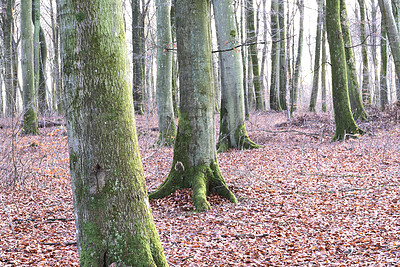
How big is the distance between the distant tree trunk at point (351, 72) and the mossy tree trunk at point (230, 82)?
13.3 ft

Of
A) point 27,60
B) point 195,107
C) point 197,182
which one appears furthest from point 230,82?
point 27,60

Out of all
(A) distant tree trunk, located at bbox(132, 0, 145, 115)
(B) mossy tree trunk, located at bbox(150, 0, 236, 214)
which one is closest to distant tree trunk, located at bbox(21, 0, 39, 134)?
(A) distant tree trunk, located at bbox(132, 0, 145, 115)

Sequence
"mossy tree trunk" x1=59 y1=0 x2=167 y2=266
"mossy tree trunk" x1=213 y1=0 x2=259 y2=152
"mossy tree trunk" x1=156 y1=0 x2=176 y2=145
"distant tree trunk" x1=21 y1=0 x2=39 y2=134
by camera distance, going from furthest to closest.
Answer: "distant tree trunk" x1=21 y1=0 x2=39 y2=134 < "mossy tree trunk" x1=156 y1=0 x2=176 y2=145 < "mossy tree trunk" x1=213 y1=0 x2=259 y2=152 < "mossy tree trunk" x1=59 y1=0 x2=167 y2=266

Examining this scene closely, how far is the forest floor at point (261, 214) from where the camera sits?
12.9ft

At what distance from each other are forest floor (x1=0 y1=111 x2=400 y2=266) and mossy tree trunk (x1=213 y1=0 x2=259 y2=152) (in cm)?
88

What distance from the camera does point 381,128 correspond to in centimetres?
1247

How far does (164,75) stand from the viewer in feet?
37.7

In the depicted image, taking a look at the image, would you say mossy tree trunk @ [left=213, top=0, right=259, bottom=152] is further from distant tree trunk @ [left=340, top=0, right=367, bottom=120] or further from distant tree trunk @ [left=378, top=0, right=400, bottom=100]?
distant tree trunk @ [left=378, top=0, right=400, bottom=100]

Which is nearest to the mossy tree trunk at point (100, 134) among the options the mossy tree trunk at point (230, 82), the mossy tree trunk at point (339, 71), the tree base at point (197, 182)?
the tree base at point (197, 182)

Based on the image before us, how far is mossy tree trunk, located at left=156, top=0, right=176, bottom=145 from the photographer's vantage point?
11.4 m

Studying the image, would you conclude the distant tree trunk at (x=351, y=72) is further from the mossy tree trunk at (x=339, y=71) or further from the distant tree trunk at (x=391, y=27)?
the distant tree trunk at (x=391, y=27)

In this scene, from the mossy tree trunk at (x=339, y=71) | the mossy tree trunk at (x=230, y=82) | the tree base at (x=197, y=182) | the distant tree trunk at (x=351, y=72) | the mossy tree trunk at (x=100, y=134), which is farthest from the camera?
the distant tree trunk at (x=351, y=72)

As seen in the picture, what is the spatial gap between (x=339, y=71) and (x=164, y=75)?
5.68 m

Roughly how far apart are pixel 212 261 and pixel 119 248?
5.09 feet
